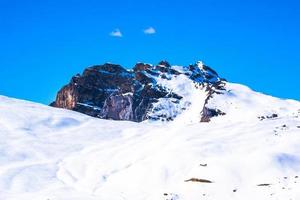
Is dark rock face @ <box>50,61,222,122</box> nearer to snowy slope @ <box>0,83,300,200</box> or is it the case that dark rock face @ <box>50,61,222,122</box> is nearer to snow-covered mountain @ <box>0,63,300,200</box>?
snow-covered mountain @ <box>0,63,300,200</box>

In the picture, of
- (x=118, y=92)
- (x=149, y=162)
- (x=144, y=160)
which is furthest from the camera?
(x=118, y=92)

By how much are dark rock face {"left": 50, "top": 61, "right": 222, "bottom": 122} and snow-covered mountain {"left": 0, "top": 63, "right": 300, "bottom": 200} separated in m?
107

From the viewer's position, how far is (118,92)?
579 feet

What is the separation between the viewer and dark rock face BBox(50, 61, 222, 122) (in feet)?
557

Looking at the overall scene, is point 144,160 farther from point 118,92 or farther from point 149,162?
point 118,92

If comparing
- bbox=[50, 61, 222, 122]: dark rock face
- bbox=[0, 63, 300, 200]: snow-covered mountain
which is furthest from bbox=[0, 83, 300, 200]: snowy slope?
bbox=[50, 61, 222, 122]: dark rock face

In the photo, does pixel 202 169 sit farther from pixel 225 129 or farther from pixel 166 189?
pixel 225 129

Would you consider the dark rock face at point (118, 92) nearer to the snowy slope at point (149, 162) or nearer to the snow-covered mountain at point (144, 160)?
the snow-covered mountain at point (144, 160)

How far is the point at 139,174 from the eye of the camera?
36.3m

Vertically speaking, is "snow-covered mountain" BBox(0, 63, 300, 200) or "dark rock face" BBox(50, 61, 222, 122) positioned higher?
"dark rock face" BBox(50, 61, 222, 122)

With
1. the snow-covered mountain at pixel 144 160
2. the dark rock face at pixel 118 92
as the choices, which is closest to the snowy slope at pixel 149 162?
the snow-covered mountain at pixel 144 160

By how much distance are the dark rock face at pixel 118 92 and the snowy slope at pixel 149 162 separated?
109 metres

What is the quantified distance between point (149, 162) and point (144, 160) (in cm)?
126

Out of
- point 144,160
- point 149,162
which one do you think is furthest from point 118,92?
point 149,162
